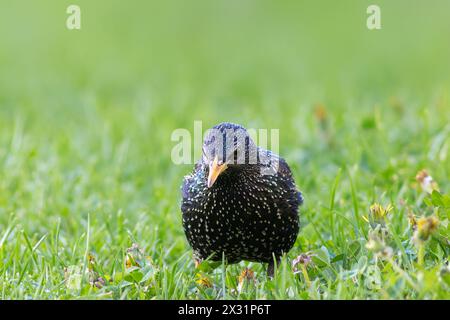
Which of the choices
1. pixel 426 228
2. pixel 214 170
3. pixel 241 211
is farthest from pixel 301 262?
pixel 426 228

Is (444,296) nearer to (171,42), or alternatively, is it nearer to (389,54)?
(389,54)

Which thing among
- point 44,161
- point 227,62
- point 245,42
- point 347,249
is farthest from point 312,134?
point 245,42

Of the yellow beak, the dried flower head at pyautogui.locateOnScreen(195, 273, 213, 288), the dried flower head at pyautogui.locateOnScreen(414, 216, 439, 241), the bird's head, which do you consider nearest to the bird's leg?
the dried flower head at pyautogui.locateOnScreen(195, 273, 213, 288)

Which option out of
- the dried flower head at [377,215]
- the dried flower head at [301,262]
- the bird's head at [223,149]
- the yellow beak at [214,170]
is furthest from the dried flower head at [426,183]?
the yellow beak at [214,170]

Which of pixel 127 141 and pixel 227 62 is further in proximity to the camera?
pixel 227 62

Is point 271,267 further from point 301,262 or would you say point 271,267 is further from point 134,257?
point 134,257
